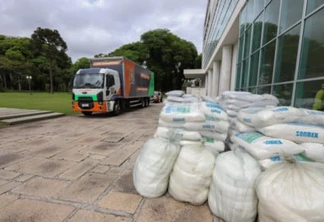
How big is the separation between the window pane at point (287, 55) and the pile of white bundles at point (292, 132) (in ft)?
6.87

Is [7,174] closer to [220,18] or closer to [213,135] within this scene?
[213,135]

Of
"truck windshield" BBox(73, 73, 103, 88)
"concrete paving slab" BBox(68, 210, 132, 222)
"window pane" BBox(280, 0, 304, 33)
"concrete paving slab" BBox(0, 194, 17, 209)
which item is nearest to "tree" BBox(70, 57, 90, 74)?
"truck windshield" BBox(73, 73, 103, 88)

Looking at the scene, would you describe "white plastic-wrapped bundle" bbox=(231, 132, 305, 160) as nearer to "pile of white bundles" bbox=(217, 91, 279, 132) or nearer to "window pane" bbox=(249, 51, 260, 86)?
"pile of white bundles" bbox=(217, 91, 279, 132)

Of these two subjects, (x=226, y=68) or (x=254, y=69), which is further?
(x=226, y=68)

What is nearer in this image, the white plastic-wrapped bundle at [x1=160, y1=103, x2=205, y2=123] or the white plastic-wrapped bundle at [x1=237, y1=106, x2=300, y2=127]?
the white plastic-wrapped bundle at [x1=237, y1=106, x2=300, y2=127]

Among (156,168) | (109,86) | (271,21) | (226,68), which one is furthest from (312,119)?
(226,68)

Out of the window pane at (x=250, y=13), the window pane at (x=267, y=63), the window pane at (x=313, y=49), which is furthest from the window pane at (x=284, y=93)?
the window pane at (x=250, y=13)

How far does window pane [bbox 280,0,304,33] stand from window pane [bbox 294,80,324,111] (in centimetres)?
145

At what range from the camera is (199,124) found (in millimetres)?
2607

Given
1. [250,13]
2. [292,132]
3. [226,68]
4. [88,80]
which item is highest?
[250,13]

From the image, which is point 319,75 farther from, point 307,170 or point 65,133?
point 65,133

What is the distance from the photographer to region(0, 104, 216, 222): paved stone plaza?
1990 mm

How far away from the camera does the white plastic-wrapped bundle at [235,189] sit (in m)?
1.70

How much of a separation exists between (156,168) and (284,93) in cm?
352
